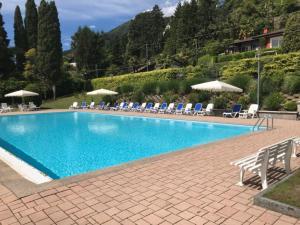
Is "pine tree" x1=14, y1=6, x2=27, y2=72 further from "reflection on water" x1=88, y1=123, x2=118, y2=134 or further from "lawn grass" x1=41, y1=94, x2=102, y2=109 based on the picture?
"reflection on water" x1=88, y1=123, x2=118, y2=134

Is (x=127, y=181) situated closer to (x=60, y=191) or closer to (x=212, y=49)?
(x=60, y=191)

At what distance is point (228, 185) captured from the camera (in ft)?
15.2

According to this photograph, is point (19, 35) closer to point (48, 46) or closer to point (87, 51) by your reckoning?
point (48, 46)

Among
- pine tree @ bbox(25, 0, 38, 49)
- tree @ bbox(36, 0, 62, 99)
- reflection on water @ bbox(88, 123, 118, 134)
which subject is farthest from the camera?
pine tree @ bbox(25, 0, 38, 49)

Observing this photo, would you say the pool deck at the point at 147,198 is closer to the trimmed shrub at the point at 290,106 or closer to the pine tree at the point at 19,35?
the trimmed shrub at the point at 290,106

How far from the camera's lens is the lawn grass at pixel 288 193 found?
366cm

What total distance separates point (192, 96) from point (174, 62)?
744 inches

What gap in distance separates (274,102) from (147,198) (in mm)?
12573

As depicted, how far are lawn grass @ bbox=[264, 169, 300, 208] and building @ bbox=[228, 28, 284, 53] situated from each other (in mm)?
31154

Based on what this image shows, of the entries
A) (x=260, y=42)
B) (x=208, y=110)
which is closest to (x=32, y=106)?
(x=208, y=110)

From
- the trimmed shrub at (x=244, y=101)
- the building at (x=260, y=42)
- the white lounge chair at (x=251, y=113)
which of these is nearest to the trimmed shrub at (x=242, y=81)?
the trimmed shrub at (x=244, y=101)

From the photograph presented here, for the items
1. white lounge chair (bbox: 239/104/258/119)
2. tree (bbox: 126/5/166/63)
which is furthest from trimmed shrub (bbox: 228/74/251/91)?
tree (bbox: 126/5/166/63)

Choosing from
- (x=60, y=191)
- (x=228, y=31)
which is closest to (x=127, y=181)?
(x=60, y=191)

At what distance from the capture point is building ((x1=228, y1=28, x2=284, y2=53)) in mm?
33688
